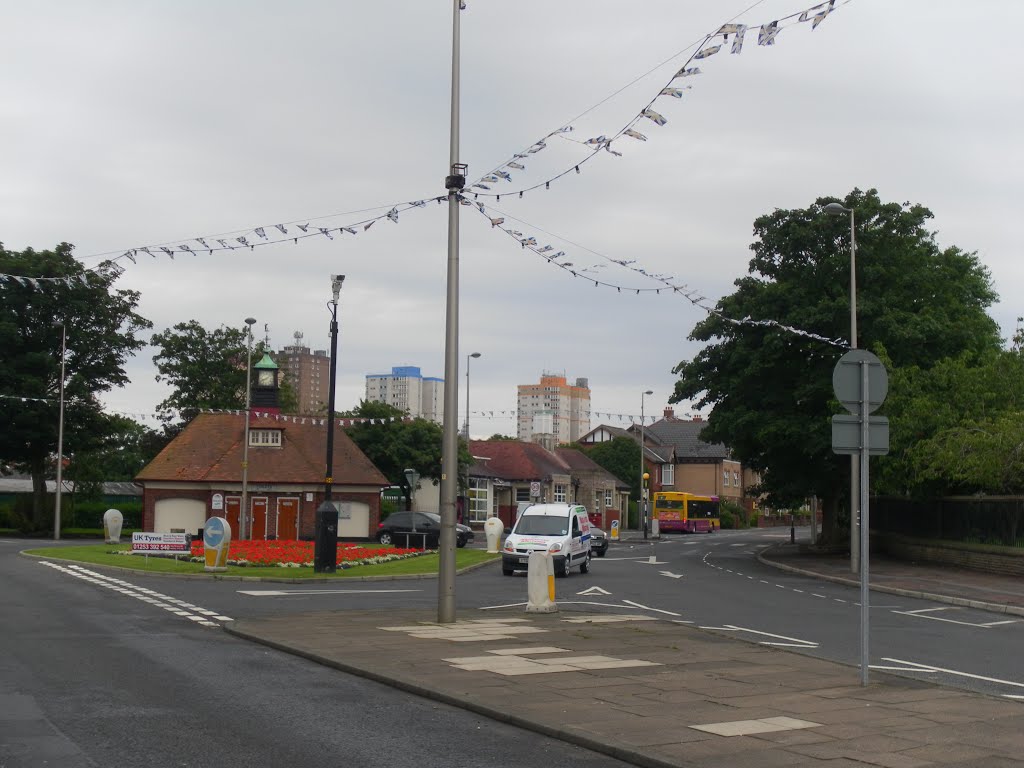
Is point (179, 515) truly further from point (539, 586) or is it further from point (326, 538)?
point (539, 586)

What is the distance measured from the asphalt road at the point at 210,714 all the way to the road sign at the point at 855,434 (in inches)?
175

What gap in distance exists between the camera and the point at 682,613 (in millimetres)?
19438

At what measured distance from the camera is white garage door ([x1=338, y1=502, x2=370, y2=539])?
5566cm

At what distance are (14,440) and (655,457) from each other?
60639 millimetres

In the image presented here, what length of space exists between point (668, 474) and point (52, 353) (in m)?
62.8

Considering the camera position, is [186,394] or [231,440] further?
[186,394]

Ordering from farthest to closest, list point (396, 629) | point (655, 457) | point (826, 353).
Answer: point (655, 457) → point (826, 353) → point (396, 629)

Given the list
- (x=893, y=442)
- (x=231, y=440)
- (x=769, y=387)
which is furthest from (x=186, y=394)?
(x=893, y=442)

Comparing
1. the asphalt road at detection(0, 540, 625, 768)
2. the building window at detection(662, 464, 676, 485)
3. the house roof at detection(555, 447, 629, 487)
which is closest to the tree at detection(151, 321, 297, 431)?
the house roof at detection(555, 447, 629, 487)

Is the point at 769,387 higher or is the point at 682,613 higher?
the point at 769,387

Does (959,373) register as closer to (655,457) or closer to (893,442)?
(893,442)

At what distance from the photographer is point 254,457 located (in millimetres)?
55656

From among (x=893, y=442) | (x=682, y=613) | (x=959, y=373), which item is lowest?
(x=682, y=613)

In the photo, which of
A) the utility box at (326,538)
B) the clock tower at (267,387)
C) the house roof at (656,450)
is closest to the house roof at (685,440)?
the house roof at (656,450)
